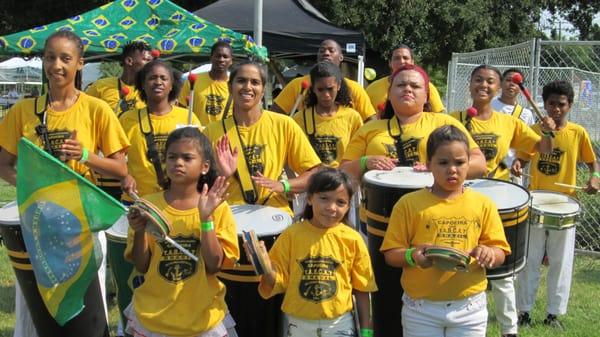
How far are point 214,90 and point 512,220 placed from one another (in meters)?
3.37

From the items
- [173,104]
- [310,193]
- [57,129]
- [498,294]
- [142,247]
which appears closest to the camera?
[142,247]

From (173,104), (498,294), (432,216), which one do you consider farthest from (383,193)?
(173,104)

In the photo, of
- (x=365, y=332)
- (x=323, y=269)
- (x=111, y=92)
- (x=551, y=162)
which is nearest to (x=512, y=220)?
(x=365, y=332)

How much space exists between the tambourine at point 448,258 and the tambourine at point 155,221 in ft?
3.63

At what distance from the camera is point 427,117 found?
4066mm

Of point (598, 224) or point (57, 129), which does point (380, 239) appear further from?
point (598, 224)

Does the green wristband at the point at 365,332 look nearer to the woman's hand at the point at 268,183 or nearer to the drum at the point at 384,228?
the drum at the point at 384,228

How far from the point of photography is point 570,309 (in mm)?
5625

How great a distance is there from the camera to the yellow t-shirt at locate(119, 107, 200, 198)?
4.56m

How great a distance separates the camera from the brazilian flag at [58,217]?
295 cm

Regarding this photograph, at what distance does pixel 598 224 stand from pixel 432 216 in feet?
17.8

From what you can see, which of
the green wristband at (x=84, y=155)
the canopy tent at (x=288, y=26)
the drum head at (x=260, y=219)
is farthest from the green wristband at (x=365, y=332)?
the canopy tent at (x=288, y=26)

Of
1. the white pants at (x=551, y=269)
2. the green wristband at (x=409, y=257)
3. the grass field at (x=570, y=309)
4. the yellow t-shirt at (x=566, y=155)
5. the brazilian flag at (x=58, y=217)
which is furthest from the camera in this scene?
the yellow t-shirt at (x=566, y=155)

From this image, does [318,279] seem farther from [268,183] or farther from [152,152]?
[152,152]
